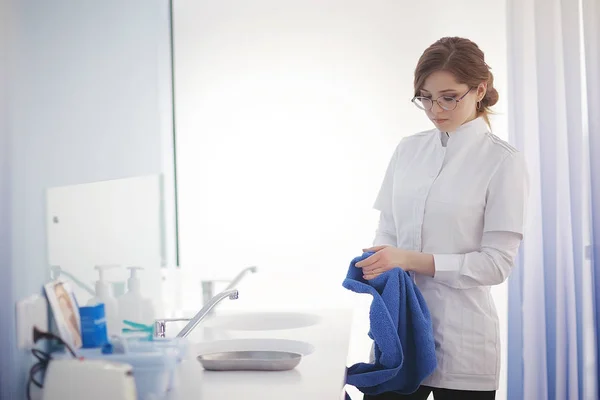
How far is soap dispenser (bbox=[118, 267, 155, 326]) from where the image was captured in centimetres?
146

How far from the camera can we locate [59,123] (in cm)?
125

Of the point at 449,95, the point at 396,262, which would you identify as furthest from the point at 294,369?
the point at 449,95

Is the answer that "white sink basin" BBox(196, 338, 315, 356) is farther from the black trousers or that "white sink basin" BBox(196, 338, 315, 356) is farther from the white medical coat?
the white medical coat

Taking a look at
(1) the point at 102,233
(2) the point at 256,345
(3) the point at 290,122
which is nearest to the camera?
(1) the point at 102,233

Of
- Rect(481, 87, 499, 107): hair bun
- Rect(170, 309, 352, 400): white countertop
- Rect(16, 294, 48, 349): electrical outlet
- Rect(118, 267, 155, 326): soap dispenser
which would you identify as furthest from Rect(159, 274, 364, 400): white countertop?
Rect(481, 87, 499, 107): hair bun

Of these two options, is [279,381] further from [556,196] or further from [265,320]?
[556,196]

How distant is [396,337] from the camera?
5.56ft

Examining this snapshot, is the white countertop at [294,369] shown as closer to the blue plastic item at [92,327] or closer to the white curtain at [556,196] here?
the blue plastic item at [92,327]

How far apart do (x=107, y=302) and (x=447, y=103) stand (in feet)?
3.26

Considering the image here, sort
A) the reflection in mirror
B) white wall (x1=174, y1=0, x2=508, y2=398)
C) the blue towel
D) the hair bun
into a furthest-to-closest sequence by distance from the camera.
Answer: white wall (x1=174, y1=0, x2=508, y2=398)
the hair bun
the blue towel
the reflection in mirror

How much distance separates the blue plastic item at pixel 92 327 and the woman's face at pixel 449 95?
3.40 feet

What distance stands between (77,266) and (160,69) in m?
1.32

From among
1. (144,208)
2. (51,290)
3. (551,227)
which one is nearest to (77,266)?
(51,290)

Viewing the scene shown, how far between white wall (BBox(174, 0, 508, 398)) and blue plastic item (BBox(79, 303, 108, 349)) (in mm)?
1573
